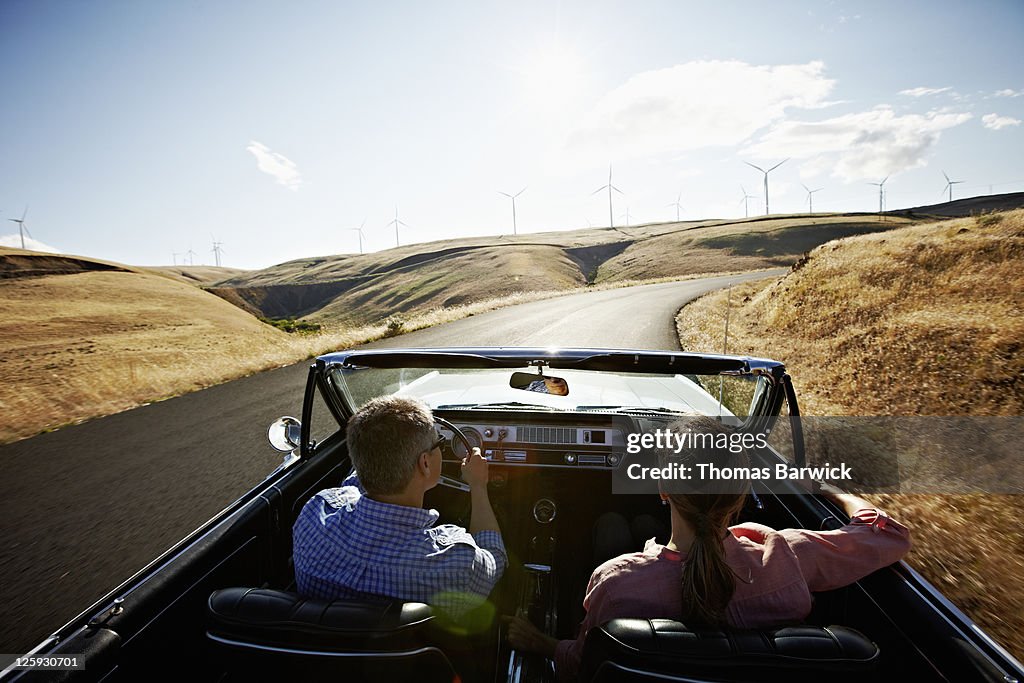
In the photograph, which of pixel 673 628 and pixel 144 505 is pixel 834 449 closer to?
pixel 673 628

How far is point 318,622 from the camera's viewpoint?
A: 158 cm

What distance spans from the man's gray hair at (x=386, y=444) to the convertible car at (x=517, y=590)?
1.54ft

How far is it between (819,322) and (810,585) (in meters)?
14.7

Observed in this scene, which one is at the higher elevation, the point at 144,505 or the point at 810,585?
the point at 810,585

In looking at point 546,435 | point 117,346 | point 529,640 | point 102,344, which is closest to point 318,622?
point 529,640

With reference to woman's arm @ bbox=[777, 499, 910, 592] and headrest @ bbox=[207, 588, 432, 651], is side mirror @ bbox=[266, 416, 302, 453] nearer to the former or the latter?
headrest @ bbox=[207, 588, 432, 651]

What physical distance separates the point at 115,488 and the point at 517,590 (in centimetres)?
524

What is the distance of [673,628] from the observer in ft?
5.09

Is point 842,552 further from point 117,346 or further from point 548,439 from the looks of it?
point 117,346

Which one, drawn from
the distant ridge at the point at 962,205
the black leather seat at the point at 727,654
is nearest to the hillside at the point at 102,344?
the black leather seat at the point at 727,654

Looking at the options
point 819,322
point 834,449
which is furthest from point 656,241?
point 834,449

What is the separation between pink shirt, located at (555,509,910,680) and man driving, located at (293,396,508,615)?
0.48m

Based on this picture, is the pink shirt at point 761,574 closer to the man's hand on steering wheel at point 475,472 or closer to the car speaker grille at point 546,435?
the man's hand on steering wheel at point 475,472

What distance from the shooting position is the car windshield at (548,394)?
358cm
